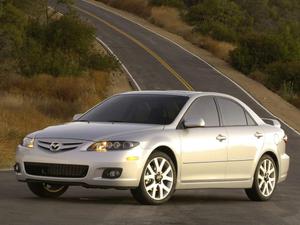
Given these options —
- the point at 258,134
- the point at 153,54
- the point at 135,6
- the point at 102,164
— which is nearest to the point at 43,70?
the point at 153,54

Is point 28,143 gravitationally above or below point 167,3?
above

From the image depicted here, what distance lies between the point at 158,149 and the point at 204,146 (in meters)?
0.85

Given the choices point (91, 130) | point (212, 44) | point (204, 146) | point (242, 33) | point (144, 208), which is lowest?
point (242, 33)

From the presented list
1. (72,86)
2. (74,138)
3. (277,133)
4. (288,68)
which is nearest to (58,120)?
(72,86)

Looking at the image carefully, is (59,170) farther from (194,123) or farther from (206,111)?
(206,111)

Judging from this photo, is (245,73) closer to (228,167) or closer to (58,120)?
(58,120)

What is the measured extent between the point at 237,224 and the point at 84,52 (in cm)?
4051

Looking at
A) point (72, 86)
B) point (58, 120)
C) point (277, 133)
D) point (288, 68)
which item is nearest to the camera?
point (277, 133)

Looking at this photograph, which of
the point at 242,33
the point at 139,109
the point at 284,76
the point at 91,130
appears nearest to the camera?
the point at 91,130

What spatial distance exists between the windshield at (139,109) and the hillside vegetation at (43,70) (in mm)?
8016

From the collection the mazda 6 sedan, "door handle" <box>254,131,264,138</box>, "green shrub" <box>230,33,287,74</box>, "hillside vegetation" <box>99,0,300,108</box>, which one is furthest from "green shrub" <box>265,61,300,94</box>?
the mazda 6 sedan

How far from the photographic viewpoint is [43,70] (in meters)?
43.8

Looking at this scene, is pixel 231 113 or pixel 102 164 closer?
pixel 102 164

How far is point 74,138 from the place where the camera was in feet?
41.5
